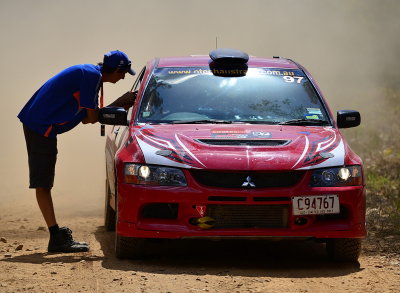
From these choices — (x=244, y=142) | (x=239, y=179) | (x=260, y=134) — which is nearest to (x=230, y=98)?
(x=260, y=134)

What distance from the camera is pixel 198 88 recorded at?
8727 millimetres

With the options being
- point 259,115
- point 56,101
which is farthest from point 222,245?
point 56,101

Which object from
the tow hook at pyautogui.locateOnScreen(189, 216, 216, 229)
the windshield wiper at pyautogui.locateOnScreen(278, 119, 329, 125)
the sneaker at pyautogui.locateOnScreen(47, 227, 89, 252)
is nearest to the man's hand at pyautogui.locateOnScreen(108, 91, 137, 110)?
the sneaker at pyautogui.locateOnScreen(47, 227, 89, 252)

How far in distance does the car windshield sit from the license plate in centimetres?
111

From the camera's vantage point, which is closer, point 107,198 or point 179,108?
point 179,108

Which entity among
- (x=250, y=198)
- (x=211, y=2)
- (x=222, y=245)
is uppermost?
(x=211, y=2)

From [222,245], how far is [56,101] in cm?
189

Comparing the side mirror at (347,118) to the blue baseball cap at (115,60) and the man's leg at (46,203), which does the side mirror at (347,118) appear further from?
the man's leg at (46,203)

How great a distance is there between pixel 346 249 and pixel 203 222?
46.0 inches

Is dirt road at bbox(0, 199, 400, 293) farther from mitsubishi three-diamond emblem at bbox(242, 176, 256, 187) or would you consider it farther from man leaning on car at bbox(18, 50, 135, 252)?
mitsubishi three-diamond emblem at bbox(242, 176, 256, 187)

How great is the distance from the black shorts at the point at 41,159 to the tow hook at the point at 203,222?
1.79 metres

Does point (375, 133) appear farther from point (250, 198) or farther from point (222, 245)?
point (250, 198)

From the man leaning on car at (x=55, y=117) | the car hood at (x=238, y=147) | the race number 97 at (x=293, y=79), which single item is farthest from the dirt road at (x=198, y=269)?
the race number 97 at (x=293, y=79)

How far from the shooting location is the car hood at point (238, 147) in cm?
746
